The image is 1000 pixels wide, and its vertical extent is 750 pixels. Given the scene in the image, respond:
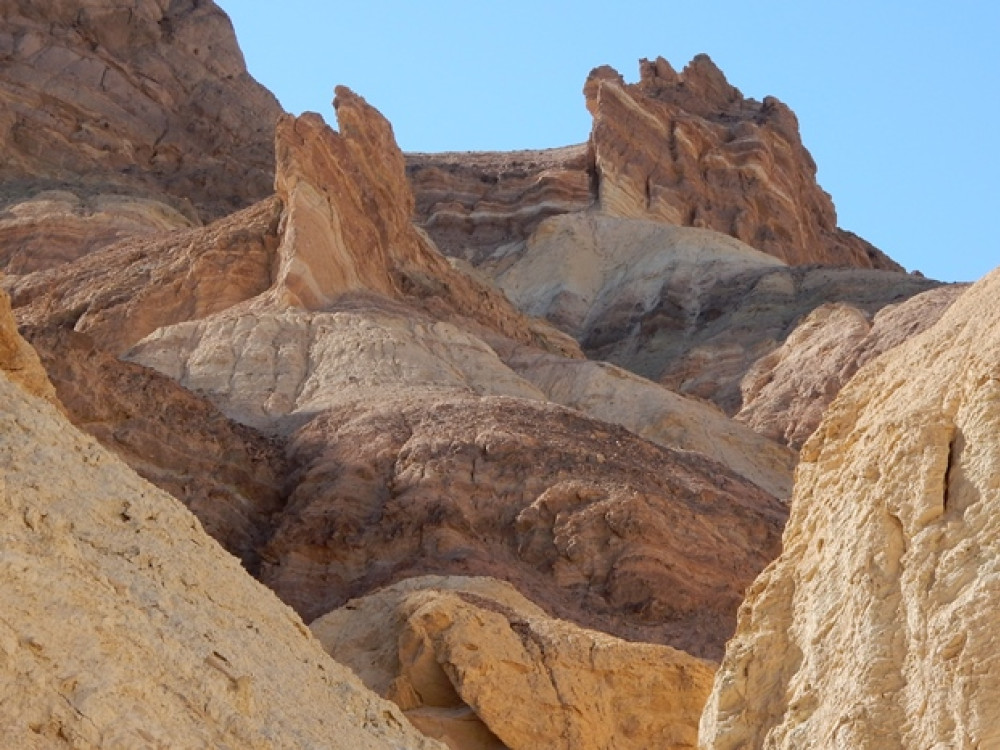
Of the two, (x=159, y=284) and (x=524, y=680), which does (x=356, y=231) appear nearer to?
(x=159, y=284)

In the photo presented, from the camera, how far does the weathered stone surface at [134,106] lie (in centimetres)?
6544

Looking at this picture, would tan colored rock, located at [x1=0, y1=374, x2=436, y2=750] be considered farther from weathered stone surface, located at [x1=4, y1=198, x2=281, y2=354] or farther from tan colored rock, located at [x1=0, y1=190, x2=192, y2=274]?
tan colored rock, located at [x1=0, y1=190, x2=192, y2=274]

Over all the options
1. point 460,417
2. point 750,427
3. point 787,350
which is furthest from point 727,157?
point 460,417

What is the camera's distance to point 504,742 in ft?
59.2

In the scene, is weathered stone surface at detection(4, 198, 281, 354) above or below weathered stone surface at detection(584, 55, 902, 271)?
below

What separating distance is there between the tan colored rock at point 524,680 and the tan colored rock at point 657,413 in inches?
812

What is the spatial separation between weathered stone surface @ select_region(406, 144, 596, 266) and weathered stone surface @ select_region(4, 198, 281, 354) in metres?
29.6

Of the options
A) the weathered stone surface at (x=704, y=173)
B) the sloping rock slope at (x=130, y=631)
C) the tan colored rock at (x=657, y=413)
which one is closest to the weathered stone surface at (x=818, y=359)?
the tan colored rock at (x=657, y=413)

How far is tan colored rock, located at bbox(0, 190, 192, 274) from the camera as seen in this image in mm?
53125

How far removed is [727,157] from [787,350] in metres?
29.1

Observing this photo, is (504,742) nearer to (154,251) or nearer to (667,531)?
(667,531)

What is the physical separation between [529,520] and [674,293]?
35.7m

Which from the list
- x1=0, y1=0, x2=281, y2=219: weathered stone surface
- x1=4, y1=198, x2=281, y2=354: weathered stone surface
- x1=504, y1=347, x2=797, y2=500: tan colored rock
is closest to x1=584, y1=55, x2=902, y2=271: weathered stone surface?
x1=0, y1=0, x2=281, y2=219: weathered stone surface

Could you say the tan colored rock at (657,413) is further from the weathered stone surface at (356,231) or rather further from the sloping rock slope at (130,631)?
the sloping rock slope at (130,631)
